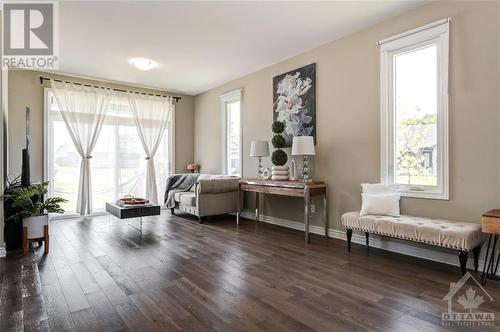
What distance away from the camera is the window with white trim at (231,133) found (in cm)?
582

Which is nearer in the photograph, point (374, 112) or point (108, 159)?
point (374, 112)

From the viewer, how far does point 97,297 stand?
2186mm

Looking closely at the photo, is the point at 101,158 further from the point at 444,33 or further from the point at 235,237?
the point at 444,33

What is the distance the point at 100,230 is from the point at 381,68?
15.0 ft

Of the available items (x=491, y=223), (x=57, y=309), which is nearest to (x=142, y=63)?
(x=57, y=309)

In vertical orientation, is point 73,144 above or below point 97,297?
above

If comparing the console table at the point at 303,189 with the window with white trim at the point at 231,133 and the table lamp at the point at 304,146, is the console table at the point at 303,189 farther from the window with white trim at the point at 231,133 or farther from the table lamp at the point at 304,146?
the window with white trim at the point at 231,133

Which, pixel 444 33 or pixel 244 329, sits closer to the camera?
pixel 244 329

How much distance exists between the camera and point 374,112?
352 cm

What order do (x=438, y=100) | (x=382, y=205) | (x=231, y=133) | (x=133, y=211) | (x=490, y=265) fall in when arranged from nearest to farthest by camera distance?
1. (x=490, y=265)
2. (x=438, y=100)
3. (x=382, y=205)
4. (x=133, y=211)
5. (x=231, y=133)

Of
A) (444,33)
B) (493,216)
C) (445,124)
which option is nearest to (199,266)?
(493,216)
